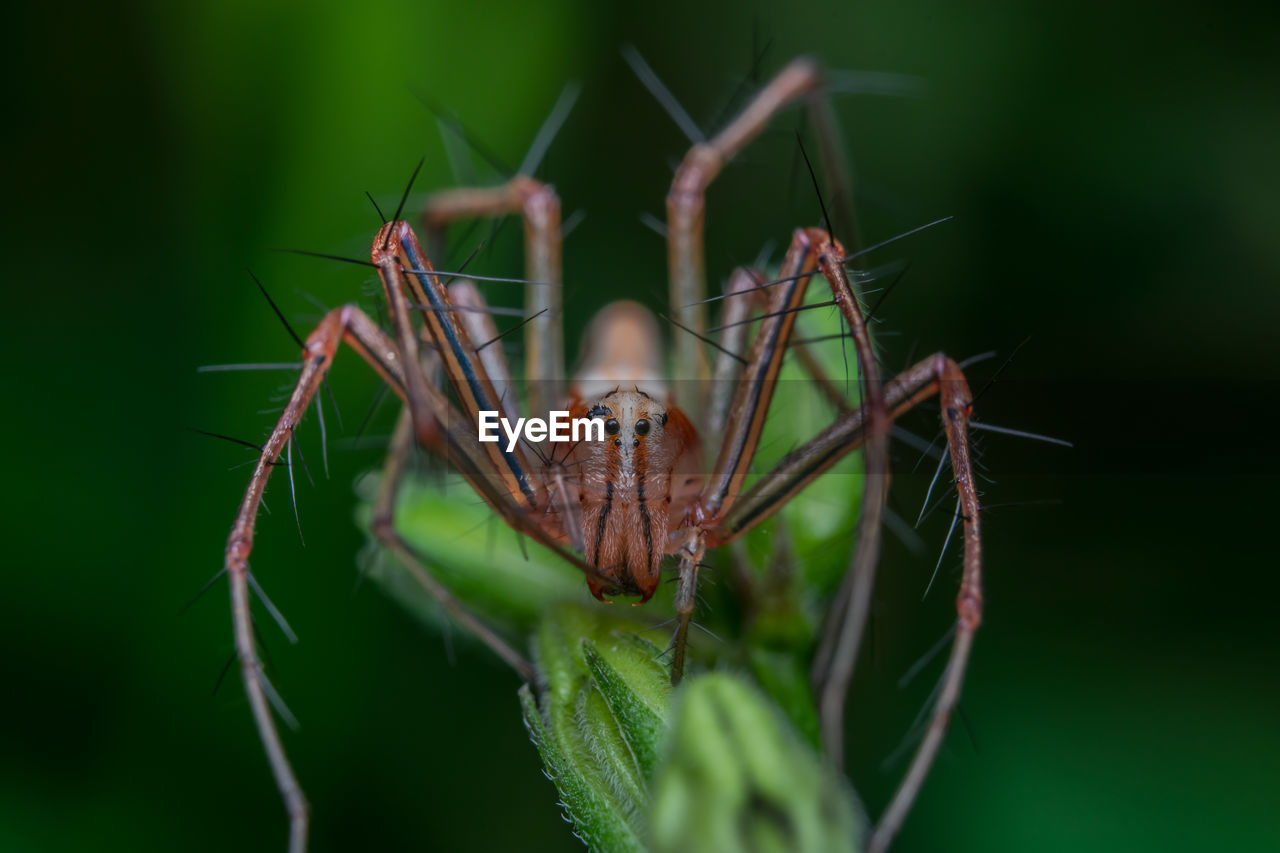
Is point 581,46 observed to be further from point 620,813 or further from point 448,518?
point 620,813

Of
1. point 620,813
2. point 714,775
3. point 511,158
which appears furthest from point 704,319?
point 714,775

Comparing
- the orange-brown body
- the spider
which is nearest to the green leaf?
the spider

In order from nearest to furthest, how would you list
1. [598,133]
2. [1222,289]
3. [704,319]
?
[1222,289] < [704,319] < [598,133]

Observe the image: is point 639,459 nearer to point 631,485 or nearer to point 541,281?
point 631,485

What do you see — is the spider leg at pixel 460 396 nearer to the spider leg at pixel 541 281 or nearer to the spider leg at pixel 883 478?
the spider leg at pixel 883 478

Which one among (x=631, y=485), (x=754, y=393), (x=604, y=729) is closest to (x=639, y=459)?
(x=631, y=485)

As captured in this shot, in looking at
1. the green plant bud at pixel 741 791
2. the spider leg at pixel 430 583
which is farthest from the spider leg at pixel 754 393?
the green plant bud at pixel 741 791
